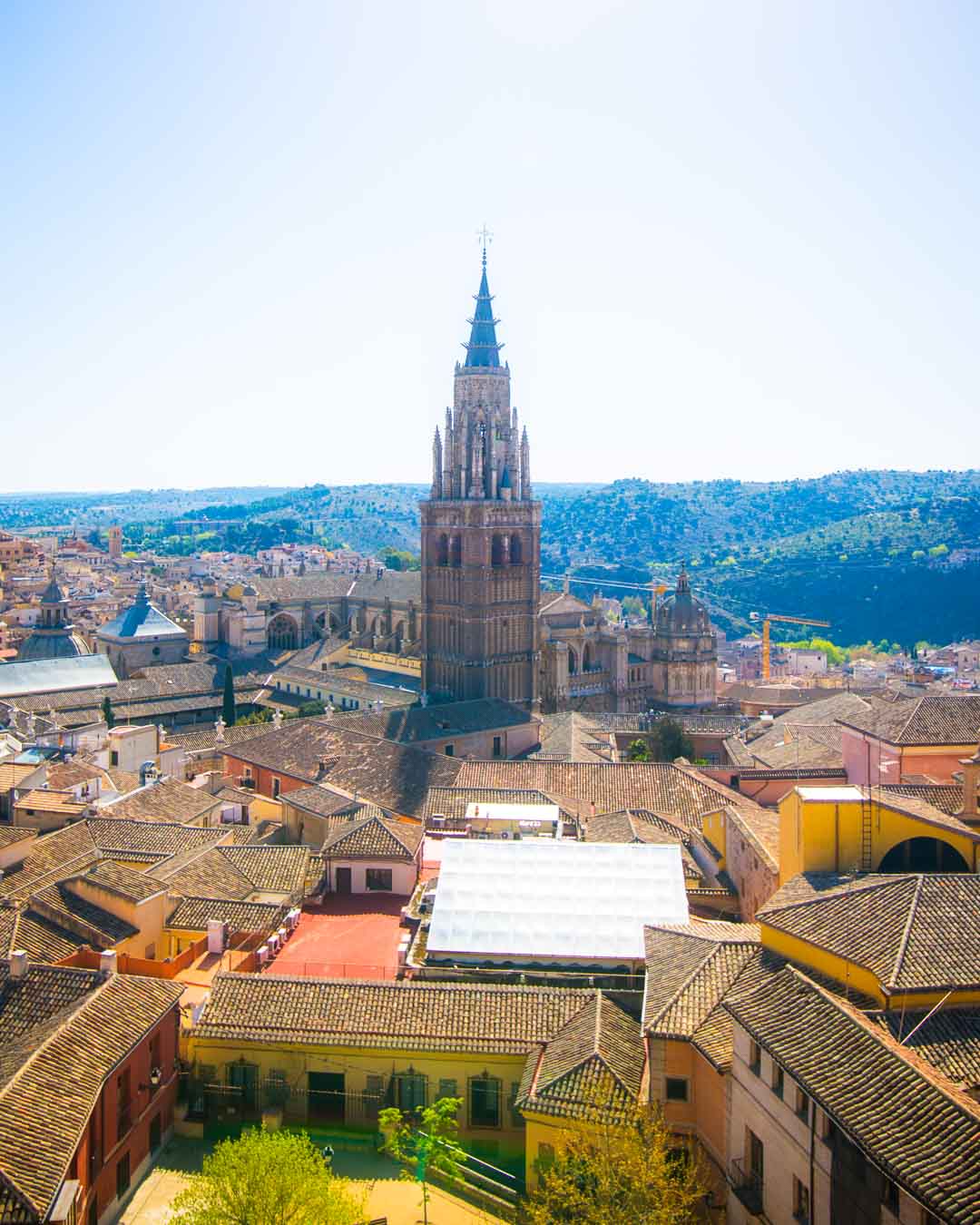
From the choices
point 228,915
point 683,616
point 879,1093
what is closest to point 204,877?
point 228,915

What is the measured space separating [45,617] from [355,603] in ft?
54.4

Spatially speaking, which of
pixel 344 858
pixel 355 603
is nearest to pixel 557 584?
pixel 355 603

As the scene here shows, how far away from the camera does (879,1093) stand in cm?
1133

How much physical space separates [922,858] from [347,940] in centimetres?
953

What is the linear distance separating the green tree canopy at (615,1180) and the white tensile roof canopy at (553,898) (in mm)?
4807

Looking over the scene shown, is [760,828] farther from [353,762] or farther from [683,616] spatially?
[683,616]

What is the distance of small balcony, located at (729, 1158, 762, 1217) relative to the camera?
1362cm

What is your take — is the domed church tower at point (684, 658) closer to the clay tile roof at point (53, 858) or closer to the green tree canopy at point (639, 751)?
the green tree canopy at point (639, 751)

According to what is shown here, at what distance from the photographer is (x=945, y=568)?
11881 centimetres

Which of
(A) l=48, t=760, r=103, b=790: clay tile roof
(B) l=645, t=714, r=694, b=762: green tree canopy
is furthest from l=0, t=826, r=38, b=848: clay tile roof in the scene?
(B) l=645, t=714, r=694, b=762: green tree canopy

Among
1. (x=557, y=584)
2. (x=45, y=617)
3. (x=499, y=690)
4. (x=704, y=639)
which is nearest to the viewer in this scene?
(x=499, y=690)

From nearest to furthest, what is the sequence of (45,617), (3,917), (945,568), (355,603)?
(3,917), (45,617), (355,603), (945,568)

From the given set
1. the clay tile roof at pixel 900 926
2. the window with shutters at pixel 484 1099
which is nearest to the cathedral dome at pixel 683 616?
the clay tile roof at pixel 900 926

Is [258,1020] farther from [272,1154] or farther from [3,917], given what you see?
[3,917]
